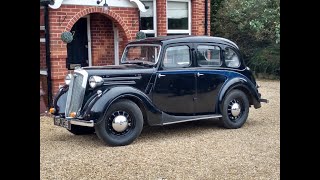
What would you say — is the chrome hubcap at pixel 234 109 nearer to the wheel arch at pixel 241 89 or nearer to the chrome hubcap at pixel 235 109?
the chrome hubcap at pixel 235 109

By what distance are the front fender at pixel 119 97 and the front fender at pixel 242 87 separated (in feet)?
4.64

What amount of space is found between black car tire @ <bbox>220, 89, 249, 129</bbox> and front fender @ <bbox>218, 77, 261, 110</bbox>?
0.11 m

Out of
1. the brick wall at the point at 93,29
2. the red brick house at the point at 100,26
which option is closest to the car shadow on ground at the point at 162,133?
the brick wall at the point at 93,29

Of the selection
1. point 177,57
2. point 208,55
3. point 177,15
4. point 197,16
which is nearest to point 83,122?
point 177,57

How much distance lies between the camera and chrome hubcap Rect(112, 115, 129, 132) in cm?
626

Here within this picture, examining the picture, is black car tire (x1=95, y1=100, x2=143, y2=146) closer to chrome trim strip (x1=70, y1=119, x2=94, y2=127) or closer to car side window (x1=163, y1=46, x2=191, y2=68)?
chrome trim strip (x1=70, y1=119, x2=94, y2=127)

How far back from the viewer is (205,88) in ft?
23.9

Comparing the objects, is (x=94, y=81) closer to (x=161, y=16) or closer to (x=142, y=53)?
(x=142, y=53)

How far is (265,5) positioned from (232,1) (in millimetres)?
2051

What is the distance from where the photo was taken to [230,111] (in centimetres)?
755

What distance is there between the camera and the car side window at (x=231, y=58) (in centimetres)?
773

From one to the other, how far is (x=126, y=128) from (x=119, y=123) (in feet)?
0.57

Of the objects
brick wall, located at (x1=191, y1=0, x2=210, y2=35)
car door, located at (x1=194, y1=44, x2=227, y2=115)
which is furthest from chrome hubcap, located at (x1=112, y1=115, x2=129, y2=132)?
brick wall, located at (x1=191, y1=0, x2=210, y2=35)

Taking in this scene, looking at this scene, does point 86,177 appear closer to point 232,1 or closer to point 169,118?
point 169,118
